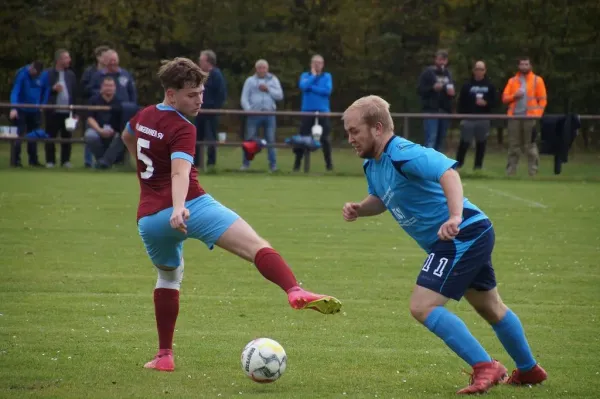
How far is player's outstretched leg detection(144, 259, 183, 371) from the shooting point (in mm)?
6324

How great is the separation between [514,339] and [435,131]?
15133mm

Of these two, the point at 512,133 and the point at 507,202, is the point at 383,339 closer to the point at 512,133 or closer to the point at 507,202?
the point at 507,202

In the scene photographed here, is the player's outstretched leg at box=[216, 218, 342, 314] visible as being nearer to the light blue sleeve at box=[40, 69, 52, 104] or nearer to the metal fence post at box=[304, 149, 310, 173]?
the metal fence post at box=[304, 149, 310, 173]

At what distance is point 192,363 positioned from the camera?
21.1ft

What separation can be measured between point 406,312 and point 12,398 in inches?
140

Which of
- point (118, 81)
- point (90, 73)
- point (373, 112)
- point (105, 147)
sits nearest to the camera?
point (373, 112)

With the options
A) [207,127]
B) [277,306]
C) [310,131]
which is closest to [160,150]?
[277,306]

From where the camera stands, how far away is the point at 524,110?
2108 centimetres

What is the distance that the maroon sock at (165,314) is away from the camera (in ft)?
20.8

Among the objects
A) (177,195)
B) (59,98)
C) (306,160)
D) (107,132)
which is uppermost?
(177,195)

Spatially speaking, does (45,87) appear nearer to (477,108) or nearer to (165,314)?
(477,108)

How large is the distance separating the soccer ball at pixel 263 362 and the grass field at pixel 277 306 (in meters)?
0.08

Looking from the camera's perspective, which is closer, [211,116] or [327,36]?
[211,116]

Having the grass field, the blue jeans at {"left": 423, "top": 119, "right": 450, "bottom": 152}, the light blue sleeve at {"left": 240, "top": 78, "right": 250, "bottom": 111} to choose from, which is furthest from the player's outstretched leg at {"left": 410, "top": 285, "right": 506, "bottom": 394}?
the light blue sleeve at {"left": 240, "top": 78, "right": 250, "bottom": 111}
